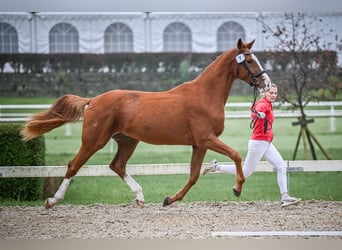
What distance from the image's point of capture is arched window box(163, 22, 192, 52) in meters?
6.46

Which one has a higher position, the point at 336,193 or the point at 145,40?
the point at 145,40

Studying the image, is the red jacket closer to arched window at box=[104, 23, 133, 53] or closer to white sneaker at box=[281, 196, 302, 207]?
white sneaker at box=[281, 196, 302, 207]

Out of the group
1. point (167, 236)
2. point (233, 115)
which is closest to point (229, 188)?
point (233, 115)

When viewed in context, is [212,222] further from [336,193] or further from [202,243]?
[336,193]

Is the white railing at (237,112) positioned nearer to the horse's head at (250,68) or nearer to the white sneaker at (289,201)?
the white sneaker at (289,201)

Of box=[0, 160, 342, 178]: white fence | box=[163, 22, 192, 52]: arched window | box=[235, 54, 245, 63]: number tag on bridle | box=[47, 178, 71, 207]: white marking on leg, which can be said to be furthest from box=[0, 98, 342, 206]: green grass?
box=[235, 54, 245, 63]: number tag on bridle

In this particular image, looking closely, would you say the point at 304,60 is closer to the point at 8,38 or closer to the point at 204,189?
the point at 204,189

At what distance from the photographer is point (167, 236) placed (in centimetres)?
482

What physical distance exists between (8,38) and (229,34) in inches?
85.9

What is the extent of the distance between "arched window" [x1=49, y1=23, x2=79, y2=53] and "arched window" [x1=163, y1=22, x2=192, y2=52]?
36.2 inches

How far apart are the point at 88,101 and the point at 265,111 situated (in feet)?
4.93

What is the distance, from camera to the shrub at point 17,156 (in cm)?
614

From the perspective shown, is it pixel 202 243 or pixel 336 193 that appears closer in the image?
pixel 202 243

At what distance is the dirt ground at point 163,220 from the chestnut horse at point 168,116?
0.77 feet
